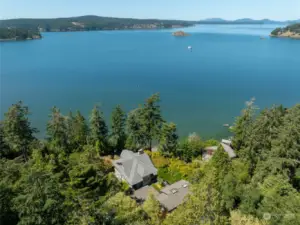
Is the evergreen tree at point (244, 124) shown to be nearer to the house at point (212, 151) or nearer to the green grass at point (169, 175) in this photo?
the house at point (212, 151)

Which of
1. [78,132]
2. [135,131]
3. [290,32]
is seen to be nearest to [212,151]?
[135,131]

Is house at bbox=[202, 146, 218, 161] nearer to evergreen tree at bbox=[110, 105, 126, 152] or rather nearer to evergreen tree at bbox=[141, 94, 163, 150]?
evergreen tree at bbox=[141, 94, 163, 150]

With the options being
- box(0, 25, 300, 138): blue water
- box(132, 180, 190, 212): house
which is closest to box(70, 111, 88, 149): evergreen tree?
box(132, 180, 190, 212): house

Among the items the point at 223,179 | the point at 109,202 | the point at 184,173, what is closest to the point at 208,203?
the point at 109,202

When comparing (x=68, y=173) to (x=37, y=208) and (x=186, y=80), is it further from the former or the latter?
(x=186, y=80)

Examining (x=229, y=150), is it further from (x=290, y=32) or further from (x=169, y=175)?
(x=290, y=32)

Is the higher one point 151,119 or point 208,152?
point 151,119
